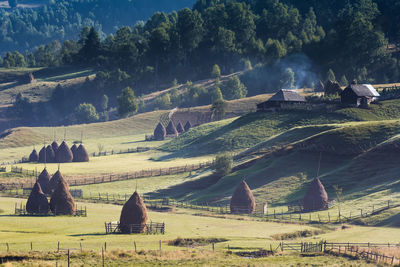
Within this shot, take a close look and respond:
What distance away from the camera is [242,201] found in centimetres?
9462

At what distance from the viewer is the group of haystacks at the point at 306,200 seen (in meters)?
94.2

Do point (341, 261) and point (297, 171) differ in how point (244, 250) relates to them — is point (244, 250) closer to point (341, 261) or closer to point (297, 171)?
point (341, 261)

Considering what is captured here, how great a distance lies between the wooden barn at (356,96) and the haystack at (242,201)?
63363 millimetres

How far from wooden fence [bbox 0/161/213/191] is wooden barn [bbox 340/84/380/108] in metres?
37.4

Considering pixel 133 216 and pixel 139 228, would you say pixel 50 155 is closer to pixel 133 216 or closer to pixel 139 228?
pixel 139 228

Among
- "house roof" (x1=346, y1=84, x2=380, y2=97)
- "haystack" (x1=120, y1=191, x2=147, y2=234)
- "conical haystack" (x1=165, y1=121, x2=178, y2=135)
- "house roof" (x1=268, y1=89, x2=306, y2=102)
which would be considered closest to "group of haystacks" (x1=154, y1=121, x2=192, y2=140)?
"conical haystack" (x1=165, y1=121, x2=178, y2=135)

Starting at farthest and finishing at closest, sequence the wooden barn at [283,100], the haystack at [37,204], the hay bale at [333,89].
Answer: the hay bale at [333,89] < the wooden barn at [283,100] < the haystack at [37,204]

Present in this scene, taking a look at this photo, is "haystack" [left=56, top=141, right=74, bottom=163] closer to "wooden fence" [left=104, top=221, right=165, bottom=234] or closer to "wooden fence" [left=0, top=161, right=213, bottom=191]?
"wooden fence" [left=0, top=161, right=213, bottom=191]

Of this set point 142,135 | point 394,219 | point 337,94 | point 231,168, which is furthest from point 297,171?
point 142,135

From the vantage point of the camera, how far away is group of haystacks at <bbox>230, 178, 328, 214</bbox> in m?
94.2

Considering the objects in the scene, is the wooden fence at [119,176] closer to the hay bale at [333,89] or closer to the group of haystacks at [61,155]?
Answer: the group of haystacks at [61,155]

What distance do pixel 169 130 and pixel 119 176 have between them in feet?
185

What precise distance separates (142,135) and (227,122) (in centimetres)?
2760

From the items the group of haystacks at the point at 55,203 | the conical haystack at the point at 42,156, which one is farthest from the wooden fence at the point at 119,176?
the group of haystacks at the point at 55,203
